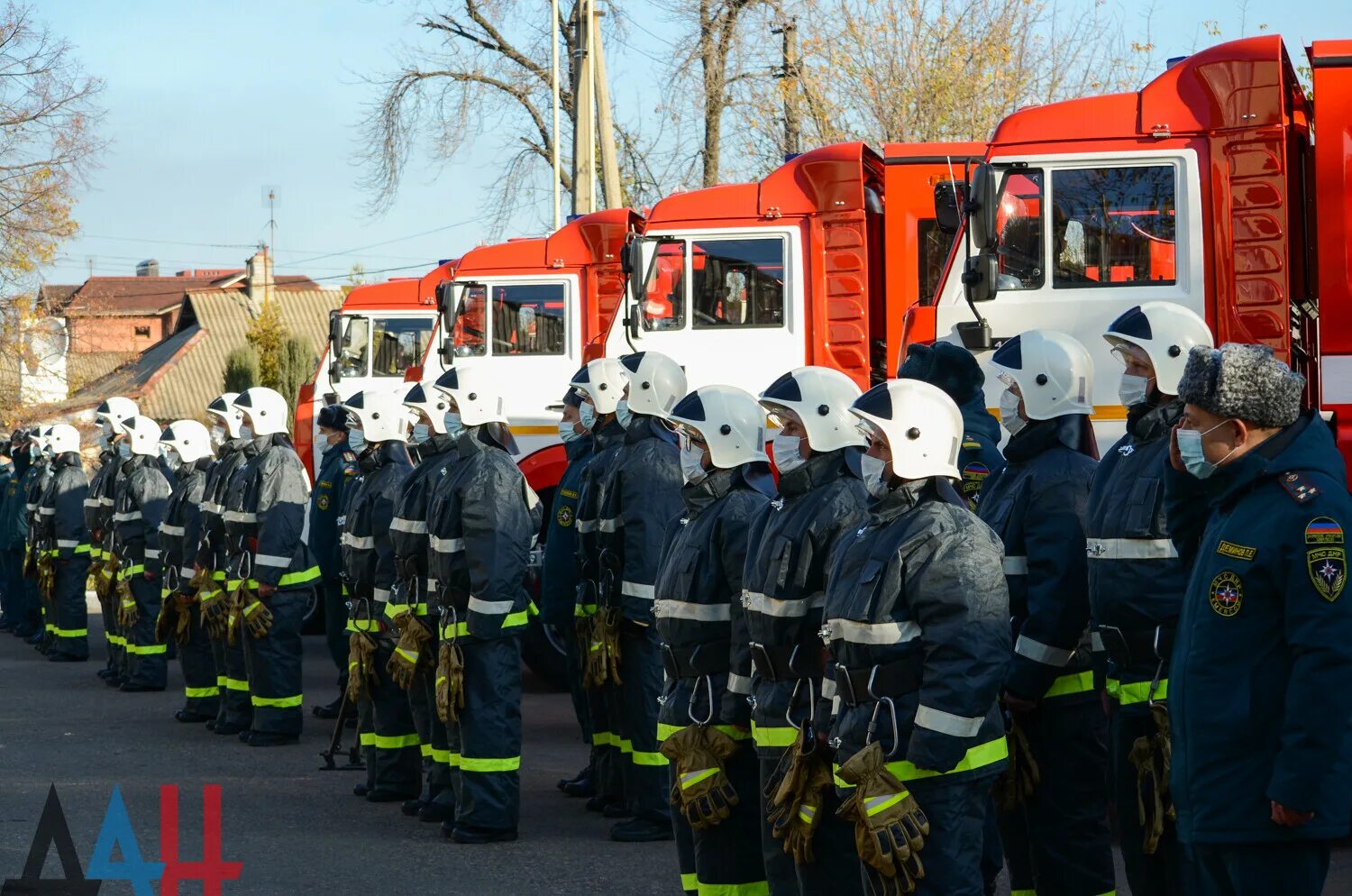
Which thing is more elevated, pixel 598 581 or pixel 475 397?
pixel 475 397

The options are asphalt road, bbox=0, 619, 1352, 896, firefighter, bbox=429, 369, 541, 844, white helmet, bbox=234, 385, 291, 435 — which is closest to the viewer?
asphalt road, bbox=0, 619, 1352, 896

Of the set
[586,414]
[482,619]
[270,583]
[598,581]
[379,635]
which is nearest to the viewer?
[482,619]

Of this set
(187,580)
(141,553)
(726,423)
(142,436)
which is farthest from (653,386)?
(142,436)

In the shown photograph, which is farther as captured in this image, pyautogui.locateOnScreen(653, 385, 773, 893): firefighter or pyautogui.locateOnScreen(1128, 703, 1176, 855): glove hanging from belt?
pyautogui.locateOnScreen(653, 385, 773, 893): firefighter

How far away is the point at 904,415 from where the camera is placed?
499 cm

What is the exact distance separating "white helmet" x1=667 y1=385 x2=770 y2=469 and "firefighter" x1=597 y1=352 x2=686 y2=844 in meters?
1.87

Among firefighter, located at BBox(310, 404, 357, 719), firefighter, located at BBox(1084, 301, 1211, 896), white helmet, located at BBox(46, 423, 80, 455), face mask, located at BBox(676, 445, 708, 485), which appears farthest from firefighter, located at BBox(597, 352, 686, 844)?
white helmet, located at BBox(46, 423, 80, 455)

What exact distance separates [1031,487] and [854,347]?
239 inches

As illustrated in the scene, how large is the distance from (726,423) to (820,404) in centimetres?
89

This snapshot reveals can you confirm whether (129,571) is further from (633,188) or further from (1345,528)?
(633,188)

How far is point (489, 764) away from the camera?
8.11 metres

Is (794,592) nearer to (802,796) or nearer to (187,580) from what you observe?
(802,796)

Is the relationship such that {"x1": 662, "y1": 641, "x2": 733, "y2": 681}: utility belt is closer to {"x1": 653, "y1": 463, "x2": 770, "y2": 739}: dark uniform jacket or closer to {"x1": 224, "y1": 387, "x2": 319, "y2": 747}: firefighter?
{"x1": 653, "y1": 463, "x2": 770, "y2": 739}: dark uniform jacket

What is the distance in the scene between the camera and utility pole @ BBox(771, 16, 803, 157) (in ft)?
72.9
